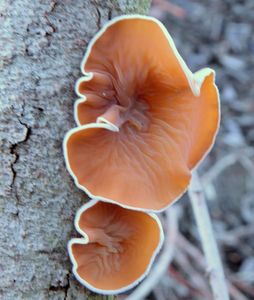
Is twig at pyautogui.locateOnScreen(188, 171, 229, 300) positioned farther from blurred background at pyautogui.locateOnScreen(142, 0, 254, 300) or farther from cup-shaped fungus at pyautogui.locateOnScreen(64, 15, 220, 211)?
blurred background at pyautogui.locateOnScreen(142, 0, 254, 300)

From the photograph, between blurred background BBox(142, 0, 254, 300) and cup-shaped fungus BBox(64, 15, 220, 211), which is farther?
blurred background BBox(142, 0, 254, 300)

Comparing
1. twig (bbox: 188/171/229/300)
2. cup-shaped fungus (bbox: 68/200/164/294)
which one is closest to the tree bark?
cup-shaped fungus (bbox: 68/200/164/294)

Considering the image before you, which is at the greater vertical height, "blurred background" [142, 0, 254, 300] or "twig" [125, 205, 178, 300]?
"twig" [125, 205, 178, 300]

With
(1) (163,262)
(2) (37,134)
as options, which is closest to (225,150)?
(1) (163,262)

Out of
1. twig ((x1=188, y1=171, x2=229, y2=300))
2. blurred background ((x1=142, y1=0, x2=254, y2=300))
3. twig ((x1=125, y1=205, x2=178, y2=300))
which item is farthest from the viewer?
blurred background ((x1=142, y1=0, x2=254, y2=300))

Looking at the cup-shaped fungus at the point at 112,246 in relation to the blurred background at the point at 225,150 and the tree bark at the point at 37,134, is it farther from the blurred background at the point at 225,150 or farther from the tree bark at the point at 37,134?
the blurred background at the point at 225,150

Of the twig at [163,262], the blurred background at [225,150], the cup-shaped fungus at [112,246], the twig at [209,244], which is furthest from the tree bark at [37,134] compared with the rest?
the blurred background at [225,150]

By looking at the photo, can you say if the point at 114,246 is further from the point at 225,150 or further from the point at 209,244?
the point at 225,150
